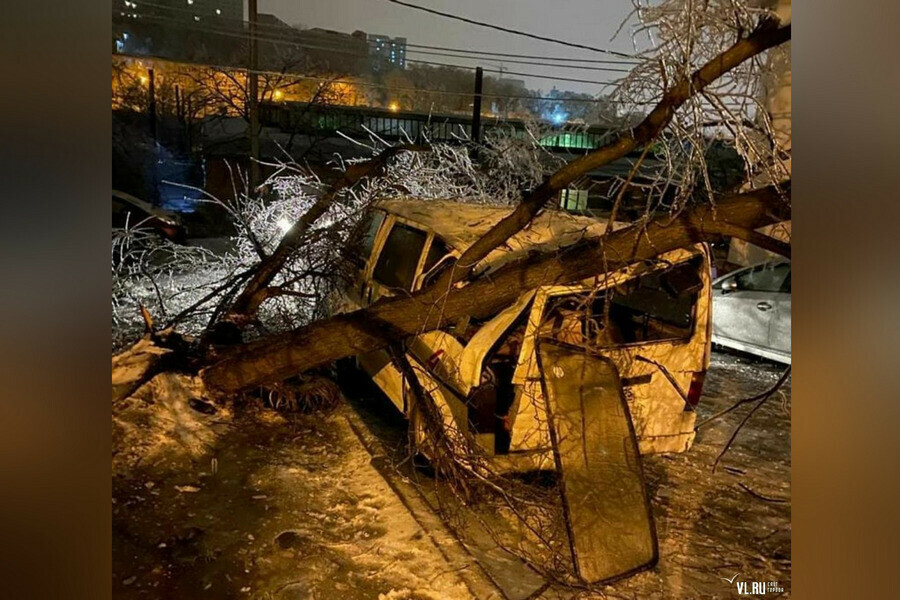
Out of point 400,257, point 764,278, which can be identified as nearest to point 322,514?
point 400,257

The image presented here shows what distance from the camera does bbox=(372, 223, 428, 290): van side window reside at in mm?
5480

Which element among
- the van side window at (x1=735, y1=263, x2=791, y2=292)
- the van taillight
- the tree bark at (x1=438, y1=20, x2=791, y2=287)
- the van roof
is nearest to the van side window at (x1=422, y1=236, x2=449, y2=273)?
the van roof

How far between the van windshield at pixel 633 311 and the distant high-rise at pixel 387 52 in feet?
47.6

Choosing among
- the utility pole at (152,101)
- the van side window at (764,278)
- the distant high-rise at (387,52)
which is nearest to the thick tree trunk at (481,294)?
the van side window at (764,278)

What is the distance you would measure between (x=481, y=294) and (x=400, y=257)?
1.42 metres

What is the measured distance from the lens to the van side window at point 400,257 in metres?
5.48

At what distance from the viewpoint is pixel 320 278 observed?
6.62m

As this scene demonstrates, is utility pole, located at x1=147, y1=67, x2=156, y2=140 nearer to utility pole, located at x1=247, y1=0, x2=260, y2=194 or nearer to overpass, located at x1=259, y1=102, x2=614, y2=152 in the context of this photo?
overpass, located at x1=259, y1=102, x2=614, y2=152

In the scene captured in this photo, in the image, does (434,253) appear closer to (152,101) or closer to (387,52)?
(152,101)

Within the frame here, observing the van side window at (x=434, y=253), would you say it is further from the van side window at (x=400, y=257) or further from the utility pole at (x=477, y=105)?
the utility pole at (x=477, y=105)

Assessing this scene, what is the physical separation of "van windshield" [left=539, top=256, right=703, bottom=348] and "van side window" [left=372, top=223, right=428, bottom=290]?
1.41m
